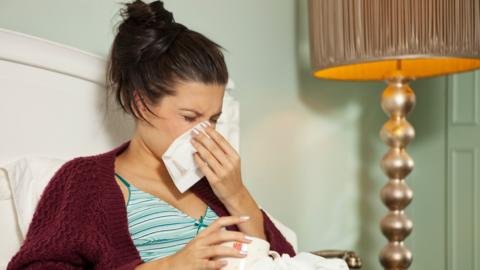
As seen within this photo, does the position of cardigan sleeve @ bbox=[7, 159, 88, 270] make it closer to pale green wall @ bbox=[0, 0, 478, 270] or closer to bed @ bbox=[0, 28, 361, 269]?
bed @ bbox=[0, 28, 361, 269]

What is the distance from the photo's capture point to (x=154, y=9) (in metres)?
1.03

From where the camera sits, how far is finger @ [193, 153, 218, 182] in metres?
0.98

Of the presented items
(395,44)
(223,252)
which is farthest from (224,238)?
(395,44)

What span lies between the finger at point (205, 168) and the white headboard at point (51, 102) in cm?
32

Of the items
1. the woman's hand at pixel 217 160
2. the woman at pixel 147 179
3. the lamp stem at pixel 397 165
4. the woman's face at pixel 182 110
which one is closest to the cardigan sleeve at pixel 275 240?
the woman at pixel 147 179

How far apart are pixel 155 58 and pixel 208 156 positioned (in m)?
0.20

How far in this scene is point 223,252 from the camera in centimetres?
75

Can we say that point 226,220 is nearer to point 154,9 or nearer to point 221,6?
point 154,9

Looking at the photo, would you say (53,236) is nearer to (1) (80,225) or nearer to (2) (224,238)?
(1) (80,225)

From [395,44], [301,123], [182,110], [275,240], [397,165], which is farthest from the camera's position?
[301,123]

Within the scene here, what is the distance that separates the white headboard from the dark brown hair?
17 cm

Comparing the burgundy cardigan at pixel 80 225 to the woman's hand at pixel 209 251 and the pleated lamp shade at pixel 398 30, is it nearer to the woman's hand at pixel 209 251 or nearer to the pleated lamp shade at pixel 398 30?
the woman's hand at pixel 209 251

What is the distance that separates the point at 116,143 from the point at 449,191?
53.6 inches

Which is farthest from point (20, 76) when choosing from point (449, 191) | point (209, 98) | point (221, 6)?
point (449, 191)
